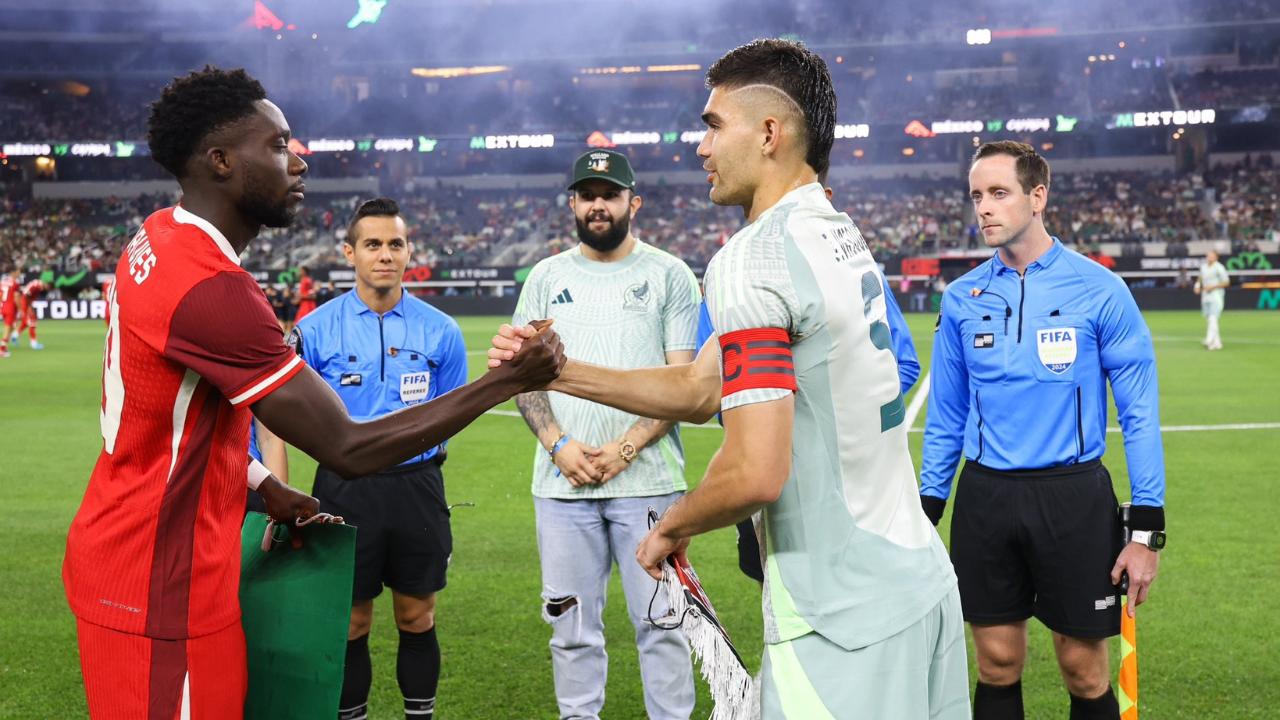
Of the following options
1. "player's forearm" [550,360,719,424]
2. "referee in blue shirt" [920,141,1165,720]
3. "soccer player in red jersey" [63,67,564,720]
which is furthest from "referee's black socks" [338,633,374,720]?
"referee in blue shirt" [920,141,1165,720]

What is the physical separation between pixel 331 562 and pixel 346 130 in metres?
64.2

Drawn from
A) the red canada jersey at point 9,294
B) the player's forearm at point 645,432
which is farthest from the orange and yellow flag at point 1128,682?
the red canada jersey at point 9,294

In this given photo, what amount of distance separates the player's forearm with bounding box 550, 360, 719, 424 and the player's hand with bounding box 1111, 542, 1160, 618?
6.67ft

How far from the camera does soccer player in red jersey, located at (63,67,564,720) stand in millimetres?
2707

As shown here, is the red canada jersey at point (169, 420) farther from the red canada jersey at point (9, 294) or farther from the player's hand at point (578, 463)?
the red canada jersey at point (9, 294)

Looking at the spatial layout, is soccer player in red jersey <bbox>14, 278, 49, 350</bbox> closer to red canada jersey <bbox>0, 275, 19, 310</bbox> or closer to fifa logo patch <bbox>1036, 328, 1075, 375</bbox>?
red canada jersey <bbox>0, 275, 19, 310</bbox>

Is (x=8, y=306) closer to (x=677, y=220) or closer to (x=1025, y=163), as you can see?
(x=1025, y=163)

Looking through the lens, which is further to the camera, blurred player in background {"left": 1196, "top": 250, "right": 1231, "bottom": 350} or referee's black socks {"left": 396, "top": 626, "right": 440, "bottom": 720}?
blurred player in background {"left": 1196, "top": 250, "right": 1231, "bottom": 350}

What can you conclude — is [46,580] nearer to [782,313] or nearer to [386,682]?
[386,682]

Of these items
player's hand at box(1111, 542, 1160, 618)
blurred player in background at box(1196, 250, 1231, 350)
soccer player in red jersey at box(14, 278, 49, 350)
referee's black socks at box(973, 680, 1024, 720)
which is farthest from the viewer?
soccer player in red jersey at box(14, 278, 49, 350)

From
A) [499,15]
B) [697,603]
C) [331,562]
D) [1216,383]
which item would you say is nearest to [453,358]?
[331,562]

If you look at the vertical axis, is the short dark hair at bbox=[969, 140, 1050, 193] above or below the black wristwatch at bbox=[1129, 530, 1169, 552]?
above

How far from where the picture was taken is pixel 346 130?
64000mm

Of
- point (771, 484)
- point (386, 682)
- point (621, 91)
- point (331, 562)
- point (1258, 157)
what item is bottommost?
point (386, 682)
